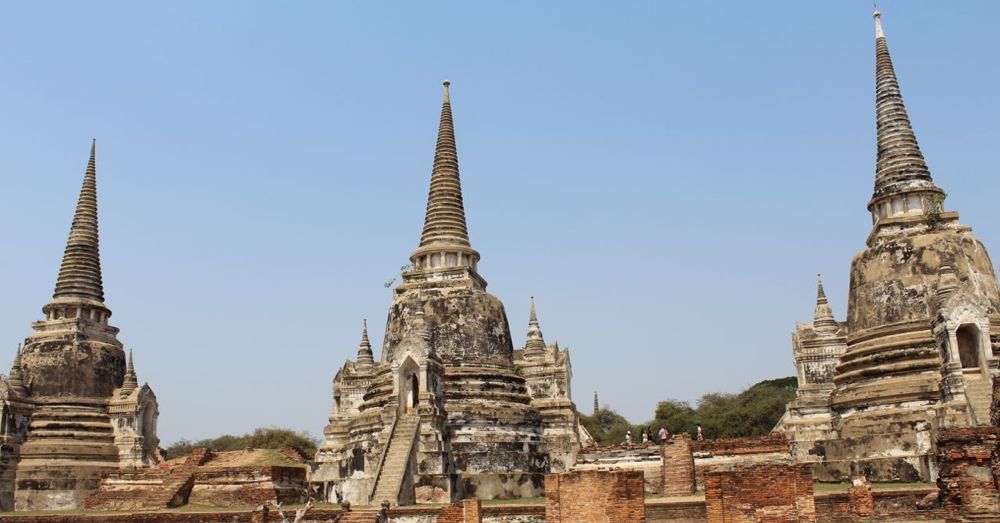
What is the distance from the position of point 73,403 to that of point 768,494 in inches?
1203

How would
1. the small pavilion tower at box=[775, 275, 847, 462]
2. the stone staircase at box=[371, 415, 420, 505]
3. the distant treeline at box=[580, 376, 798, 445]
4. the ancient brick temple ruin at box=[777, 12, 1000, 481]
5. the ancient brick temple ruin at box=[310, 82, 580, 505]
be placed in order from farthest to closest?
the distant treeline at box=[580, 376, 798, 445] < the small pavilion tower at box=[775, 275, 847, 462] < the ancient brick temple ruin at box=[310, 82, 580, 505] < the stone staircase at box=[371, 415, 420, 505] < the ancient brick temple ruin at box=[777, 12, 1000, 481]

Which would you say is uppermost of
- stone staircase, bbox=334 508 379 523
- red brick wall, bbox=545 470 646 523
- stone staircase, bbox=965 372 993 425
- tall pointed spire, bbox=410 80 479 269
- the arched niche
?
tall pointed spire, bbox=410 80 479 269

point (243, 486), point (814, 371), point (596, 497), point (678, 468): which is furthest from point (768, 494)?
point (814, 371)

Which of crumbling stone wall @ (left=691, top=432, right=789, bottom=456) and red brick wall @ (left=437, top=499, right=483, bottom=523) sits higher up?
crumbling stone wall @ (left=691, top=432, right=789, bottom=456)

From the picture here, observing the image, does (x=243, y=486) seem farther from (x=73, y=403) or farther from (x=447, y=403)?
(x=73, y=403)

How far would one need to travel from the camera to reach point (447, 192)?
3372 cm

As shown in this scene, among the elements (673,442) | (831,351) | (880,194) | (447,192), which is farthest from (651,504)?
(831,351)

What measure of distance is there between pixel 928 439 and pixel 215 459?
22.9m

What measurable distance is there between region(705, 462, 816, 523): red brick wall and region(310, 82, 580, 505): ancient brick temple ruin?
44.6 feet

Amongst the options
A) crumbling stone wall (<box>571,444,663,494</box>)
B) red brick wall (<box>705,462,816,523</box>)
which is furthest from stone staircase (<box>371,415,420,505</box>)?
red brick wall (<box>705,462,816,523</box>)

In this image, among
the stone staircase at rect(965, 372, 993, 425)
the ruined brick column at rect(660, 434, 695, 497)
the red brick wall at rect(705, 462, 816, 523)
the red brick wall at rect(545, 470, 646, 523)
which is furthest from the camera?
the ruined brick column at rect(660, 434, 695, 497)

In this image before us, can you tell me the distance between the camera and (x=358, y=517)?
70.4ft

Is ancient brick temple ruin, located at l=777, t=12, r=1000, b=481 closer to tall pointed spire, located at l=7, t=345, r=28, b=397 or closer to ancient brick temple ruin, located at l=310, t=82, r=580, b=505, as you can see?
ancient brick temple ruin, located at l=310, t=82, r=580, b=505

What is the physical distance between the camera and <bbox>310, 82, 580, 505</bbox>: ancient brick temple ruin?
26.2 meters
